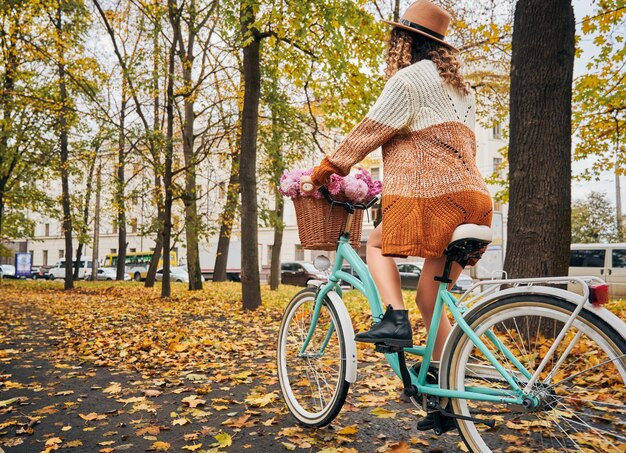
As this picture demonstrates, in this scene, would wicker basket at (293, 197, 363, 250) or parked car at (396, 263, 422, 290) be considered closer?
wicker basket at (293, 197, 363, 250)

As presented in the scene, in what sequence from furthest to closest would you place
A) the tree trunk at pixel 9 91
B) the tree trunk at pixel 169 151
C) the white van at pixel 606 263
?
the white van at pixel 606 263 < the tree trunk at pixel 9 91 < the tree trunk at pixel 169 151

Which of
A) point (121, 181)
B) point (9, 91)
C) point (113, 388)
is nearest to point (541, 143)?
point (113, 388)

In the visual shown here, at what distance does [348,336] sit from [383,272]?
16.7 inches

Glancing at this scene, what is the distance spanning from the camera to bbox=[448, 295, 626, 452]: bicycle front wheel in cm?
192

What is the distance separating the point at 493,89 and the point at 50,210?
54.9ft

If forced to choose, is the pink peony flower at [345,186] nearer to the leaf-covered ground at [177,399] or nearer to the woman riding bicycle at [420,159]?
the woman riding bicycle at [420,159]

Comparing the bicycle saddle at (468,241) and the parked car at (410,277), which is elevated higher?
the bicycle saddle at (468,241)

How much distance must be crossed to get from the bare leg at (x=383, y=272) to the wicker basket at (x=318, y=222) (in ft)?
1.22

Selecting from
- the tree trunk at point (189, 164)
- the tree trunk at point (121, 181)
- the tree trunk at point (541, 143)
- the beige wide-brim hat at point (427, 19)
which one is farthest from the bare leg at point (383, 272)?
the tree trunk at point (189, 164)

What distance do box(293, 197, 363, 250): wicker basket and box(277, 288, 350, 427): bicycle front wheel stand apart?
350mm

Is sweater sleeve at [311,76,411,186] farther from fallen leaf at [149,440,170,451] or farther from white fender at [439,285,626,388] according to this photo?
fallen leaf at [149,440,170,451]

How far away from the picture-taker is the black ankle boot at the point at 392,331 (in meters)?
2.53

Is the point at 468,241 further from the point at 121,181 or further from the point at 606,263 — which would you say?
the point at 606,263

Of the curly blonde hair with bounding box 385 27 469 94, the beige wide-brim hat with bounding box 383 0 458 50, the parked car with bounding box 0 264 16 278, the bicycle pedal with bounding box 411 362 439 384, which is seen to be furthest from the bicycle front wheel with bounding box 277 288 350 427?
the parked car with bounding box 0 264 16 278
